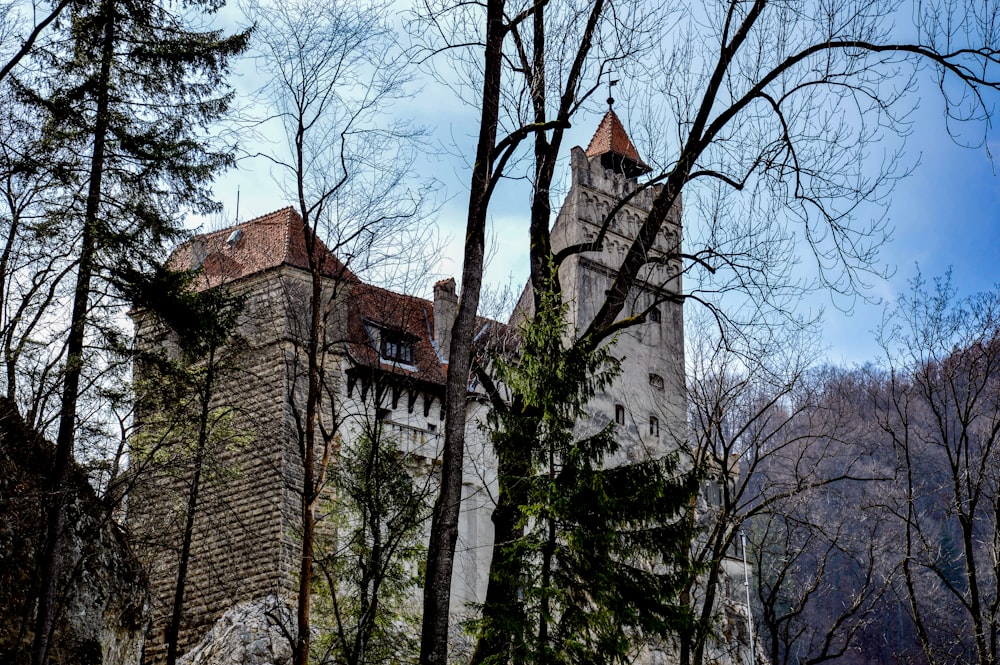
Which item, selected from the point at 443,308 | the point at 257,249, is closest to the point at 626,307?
the point at 443,308

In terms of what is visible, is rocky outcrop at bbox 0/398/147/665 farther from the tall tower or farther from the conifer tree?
the tall tower

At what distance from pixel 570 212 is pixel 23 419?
19441 millimetres

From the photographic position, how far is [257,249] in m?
26.5

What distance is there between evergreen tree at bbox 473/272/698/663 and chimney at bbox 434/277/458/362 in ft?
52.5

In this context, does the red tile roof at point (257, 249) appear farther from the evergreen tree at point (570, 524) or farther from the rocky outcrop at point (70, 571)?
the evergreen tree at point (570, 524)

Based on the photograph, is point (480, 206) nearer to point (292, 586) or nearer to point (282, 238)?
point (292, 586)

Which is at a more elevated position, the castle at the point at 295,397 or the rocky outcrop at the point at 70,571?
the castle at the point at 295,397

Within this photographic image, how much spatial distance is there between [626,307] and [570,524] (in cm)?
1877

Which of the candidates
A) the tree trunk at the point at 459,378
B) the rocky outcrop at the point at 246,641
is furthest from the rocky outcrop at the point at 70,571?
the tree trunk at the point at 459,378

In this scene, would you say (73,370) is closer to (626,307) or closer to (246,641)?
(246,641)

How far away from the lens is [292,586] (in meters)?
22.8

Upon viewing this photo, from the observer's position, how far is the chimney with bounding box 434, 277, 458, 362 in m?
28.8

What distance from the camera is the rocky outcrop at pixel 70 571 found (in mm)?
13305

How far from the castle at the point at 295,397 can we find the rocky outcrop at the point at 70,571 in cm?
351
